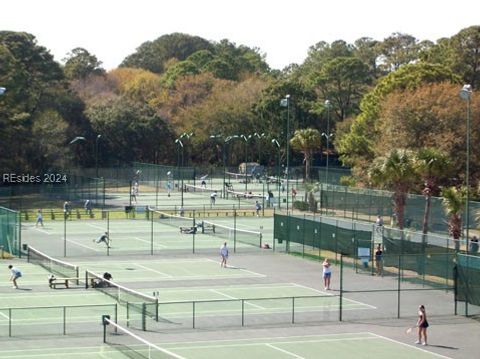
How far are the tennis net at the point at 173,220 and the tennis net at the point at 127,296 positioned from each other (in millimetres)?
25418

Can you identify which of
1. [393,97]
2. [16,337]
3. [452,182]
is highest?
[393,97]

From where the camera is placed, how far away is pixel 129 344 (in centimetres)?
3106

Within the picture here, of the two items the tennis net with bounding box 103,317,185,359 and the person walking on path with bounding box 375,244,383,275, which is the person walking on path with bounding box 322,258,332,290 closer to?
the person walking on path with bounding box 375,244,383,275

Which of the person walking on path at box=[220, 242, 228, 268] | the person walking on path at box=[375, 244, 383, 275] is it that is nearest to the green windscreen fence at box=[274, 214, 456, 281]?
the person walking on path at box=[375, 244, 383, 275]

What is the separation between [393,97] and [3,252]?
3615 cm

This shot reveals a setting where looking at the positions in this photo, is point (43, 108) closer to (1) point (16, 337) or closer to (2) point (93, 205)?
(2) point (93, 205)

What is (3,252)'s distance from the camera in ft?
181

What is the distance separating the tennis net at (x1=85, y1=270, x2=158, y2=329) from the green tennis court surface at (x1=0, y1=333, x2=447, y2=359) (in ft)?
9.52

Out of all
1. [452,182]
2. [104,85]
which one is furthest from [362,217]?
[104,85]

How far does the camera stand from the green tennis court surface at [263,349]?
30500 mm

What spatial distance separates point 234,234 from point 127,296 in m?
20.4

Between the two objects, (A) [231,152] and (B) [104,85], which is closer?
(A) [231,152]

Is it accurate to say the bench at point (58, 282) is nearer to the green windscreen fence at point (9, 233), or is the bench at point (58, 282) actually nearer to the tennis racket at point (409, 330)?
the green windscreen fence at point (9, 233)

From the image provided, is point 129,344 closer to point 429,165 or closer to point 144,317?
point 144,317
